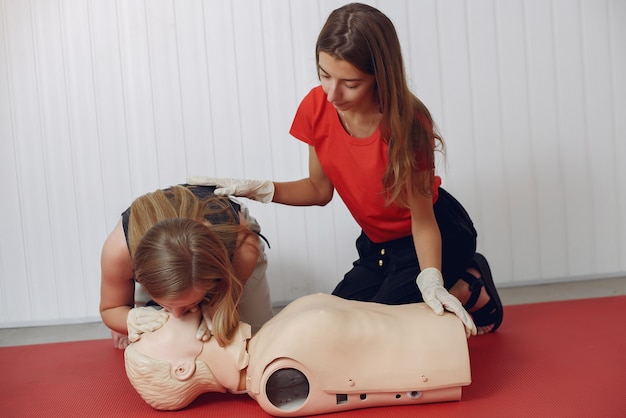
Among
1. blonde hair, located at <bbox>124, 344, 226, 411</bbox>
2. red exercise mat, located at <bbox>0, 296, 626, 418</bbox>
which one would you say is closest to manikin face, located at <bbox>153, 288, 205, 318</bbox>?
blonde hair, located at <bbox>124, 344, 226, 411</bbox>

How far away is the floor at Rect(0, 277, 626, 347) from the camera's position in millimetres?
2840

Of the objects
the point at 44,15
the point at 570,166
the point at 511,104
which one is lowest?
the point at 570,166

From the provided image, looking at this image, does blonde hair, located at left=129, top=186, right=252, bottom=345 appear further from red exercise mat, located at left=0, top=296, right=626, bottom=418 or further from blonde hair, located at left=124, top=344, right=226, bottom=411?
red exercise mat, located at left=0, top=296, right=626, bottom=418

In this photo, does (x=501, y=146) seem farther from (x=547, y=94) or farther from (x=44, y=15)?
(x=44, y=15)

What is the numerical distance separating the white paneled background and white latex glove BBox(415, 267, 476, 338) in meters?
1.04

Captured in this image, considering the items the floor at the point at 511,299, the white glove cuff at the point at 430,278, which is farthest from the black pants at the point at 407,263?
the floor at the point at 511,299

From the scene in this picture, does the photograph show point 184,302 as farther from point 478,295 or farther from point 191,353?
point 478,295

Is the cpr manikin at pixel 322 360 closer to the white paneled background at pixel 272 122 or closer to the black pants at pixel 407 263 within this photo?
the black pants at pixel 407 263

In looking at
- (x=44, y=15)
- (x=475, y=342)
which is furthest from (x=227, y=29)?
(x=475, y=342)

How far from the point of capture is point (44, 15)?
2949mm

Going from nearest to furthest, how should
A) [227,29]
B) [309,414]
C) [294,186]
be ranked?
1. [309,414]
2. [294,186]
3. [227,29]

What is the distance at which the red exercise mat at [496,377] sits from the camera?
1801 millimetres

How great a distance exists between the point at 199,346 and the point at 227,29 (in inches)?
59.5

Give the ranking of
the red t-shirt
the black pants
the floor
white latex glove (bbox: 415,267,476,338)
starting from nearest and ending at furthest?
1. white latex glove (bbox: 415,267,476,338)
2. the red t-shirt
3. the black pants
4. the floor
